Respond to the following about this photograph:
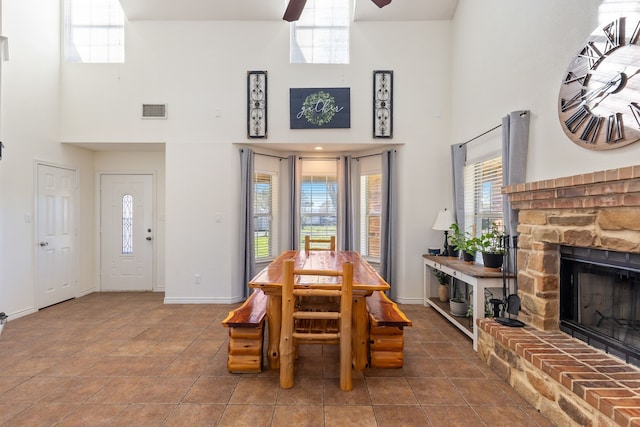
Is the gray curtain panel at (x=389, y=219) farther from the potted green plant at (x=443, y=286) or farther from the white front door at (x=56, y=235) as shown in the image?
the white front door at (x=56, y=235)

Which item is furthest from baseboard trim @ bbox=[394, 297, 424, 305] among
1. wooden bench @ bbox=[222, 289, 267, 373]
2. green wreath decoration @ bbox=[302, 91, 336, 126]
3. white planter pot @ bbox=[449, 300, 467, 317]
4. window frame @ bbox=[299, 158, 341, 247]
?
green wreath decoration @ bbox=[302, 91, 336, 126]

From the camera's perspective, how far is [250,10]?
4.18 metres

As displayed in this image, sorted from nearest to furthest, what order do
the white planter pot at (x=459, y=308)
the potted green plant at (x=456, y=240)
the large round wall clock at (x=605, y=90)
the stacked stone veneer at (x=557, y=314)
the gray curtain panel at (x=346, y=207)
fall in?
1. the stacked stone veneer at (x=557, y=314)
2. the large round wall clock at (x=605, y=90)
3. the white planter pot at (x=459, y=308)
4. the potted green plant at (x=456, y=240)
5. the gray curtain panel at (x=346, y=207)

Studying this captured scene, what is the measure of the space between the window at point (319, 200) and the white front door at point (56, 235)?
3.35m

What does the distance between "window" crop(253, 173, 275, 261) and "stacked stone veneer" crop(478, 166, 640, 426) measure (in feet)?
10.2

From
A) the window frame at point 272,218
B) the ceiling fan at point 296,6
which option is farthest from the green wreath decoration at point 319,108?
the ceiling fan at point 296,6

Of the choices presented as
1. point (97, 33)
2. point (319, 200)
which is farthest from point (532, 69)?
point (97, 33)

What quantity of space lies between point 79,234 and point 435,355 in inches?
200

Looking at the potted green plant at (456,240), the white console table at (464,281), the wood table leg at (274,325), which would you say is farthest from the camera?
the potted green plant at (456,240)

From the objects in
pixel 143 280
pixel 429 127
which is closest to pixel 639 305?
pixel 429 127

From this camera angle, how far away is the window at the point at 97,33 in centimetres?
441

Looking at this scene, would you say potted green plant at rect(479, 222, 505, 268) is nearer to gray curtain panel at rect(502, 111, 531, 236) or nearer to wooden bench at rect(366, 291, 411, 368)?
gray curtain panel at rect(502, 111, 531, 236)

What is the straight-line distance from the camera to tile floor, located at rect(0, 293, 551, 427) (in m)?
1.89

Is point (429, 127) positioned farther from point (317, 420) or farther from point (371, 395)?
point (317, 420)
